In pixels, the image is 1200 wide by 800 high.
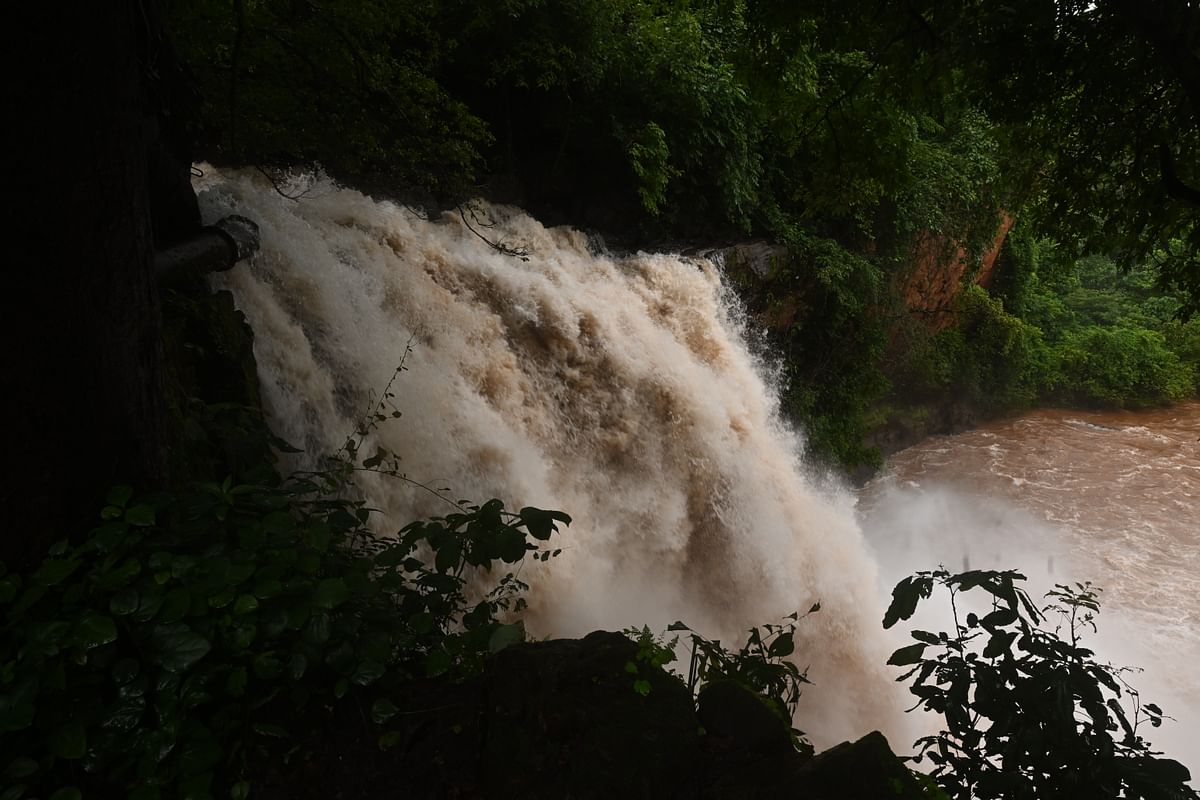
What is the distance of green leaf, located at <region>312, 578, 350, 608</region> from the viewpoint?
1638mm

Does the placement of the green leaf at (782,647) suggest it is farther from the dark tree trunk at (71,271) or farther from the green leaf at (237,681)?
the dark tree trunk at (71,271)

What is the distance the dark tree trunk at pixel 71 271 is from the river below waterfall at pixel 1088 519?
709 cm

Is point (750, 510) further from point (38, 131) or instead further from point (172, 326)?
point (38, 131)

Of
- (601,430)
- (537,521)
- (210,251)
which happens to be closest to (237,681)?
(537,521)

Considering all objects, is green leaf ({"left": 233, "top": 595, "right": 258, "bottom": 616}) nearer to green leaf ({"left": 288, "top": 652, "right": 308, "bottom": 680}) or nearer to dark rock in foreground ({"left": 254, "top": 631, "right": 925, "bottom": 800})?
green leaf ({"left": 288, "top": 652, "right": 308, "bottom": 680})

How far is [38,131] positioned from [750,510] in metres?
5.89

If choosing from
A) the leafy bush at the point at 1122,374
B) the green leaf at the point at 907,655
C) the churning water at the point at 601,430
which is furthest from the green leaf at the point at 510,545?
the leafy bush at the point at 1122,374

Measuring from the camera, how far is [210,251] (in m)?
4.18

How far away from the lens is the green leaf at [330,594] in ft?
5.38

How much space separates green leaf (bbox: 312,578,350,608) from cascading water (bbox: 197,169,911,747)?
2.55 metres

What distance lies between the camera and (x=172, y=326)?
346cm

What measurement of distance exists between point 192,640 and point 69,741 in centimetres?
27

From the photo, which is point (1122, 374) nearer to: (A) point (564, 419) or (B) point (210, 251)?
(A) point (564, 419)

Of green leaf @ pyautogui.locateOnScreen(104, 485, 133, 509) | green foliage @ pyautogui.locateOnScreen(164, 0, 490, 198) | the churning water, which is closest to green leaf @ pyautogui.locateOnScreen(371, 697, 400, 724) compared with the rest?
green leaf @ pyautogui.locateOnScreen(104, 485, 133, 509)
